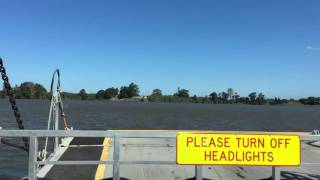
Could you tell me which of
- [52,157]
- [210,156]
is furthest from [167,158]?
[210,156]

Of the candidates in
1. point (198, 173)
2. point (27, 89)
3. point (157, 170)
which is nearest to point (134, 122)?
point (157, 170)

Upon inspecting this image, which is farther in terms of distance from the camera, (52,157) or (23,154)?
(23,154)

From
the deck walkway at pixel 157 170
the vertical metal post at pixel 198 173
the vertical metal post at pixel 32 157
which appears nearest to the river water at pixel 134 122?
the deck walkway at pixel 157 170

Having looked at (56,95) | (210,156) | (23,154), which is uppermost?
(56,95)

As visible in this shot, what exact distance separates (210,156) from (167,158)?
12.8 feet

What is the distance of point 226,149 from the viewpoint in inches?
224

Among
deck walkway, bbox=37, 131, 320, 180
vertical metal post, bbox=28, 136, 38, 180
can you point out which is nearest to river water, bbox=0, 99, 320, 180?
deck walkway, bbox=37, 131, 320, 180

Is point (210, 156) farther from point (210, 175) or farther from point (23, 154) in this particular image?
point (23, 154)

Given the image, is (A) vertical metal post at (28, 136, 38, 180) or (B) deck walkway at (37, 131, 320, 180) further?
(B) deck walkway at (37, 131, 320, 180)

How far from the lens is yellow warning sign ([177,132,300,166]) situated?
5.68 meters

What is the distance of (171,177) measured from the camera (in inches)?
313

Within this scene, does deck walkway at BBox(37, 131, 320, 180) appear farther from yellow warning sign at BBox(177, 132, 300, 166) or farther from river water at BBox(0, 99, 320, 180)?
river water at BBox(0, 99, 320, 180)

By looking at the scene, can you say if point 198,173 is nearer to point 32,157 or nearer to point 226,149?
point 226,149

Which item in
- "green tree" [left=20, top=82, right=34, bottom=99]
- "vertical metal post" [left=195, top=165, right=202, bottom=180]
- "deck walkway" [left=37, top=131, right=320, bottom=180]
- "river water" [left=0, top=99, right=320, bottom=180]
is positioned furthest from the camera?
"green tree" [left=20, top=82, right=34, bottom=99]
